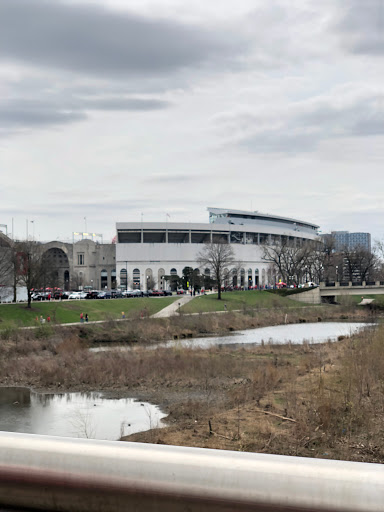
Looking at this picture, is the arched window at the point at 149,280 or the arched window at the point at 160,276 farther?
the arched window at the point at 160,276

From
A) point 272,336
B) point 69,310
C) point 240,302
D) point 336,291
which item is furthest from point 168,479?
point 336,291

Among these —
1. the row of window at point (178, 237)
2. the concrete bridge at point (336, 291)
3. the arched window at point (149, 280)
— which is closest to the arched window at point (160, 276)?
the arched window at point (149, 280)

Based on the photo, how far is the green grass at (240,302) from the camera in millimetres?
91188

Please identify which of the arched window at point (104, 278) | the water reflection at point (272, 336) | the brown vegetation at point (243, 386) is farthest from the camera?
the arched window at point (104, 278)

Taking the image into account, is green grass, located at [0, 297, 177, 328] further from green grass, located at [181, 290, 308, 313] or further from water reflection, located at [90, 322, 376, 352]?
water reflection, located at [90, 322, 376, 352]

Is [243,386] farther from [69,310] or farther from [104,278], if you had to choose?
[104,278]

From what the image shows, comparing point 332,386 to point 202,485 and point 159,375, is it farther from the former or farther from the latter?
point 202,485

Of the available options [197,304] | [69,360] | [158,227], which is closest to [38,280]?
[197,304]

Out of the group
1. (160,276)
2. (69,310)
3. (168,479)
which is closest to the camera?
(168,479)

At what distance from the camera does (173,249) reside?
167375 mm

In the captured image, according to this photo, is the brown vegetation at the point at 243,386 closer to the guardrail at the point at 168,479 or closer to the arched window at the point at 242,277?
the guardrail at the point at 168,479

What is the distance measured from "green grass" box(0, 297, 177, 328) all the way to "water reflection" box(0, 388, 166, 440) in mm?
31694

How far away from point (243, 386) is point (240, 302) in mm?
71548

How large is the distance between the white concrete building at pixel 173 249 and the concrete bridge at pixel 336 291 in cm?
4725
